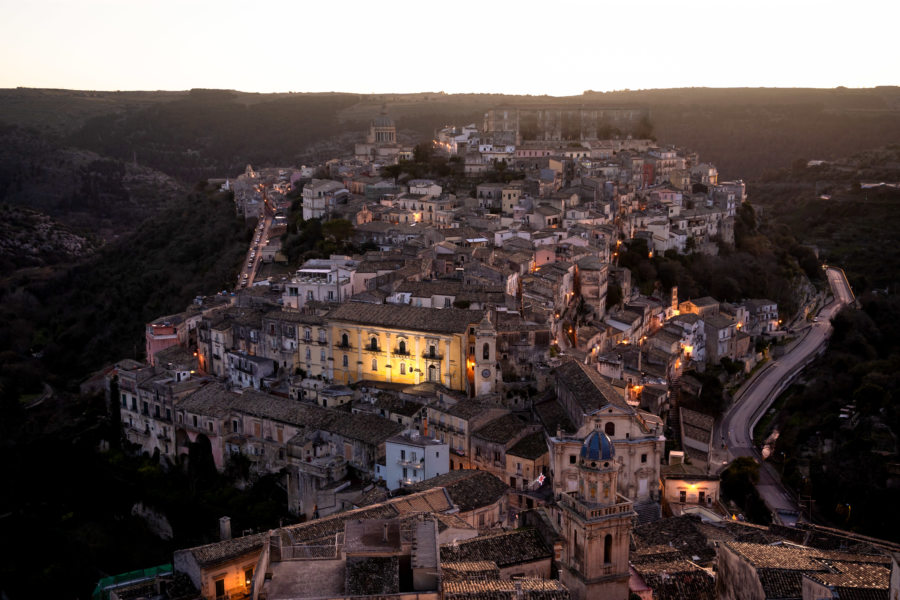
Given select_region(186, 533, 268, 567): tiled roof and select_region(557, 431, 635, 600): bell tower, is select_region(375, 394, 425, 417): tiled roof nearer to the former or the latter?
select_region(186, 533, 268, 567): tiled roof

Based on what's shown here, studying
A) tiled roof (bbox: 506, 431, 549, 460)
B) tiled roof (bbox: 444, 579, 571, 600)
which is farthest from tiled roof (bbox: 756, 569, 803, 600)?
tiled roof (bbox: 506, 431, 549, 460)

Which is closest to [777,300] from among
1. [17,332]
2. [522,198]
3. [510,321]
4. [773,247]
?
[773,247]

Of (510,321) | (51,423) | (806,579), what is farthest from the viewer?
(51,423)

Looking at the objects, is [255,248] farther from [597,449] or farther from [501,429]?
[597,449]

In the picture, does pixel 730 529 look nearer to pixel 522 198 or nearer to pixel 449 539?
pixel 449 539

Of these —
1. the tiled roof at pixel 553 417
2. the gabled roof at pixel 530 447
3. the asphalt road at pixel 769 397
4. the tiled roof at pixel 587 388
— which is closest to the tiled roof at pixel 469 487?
the gabled roof at pixel 530 447

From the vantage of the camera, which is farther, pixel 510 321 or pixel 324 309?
pixel 324 309

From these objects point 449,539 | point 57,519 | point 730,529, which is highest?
point 449,539
